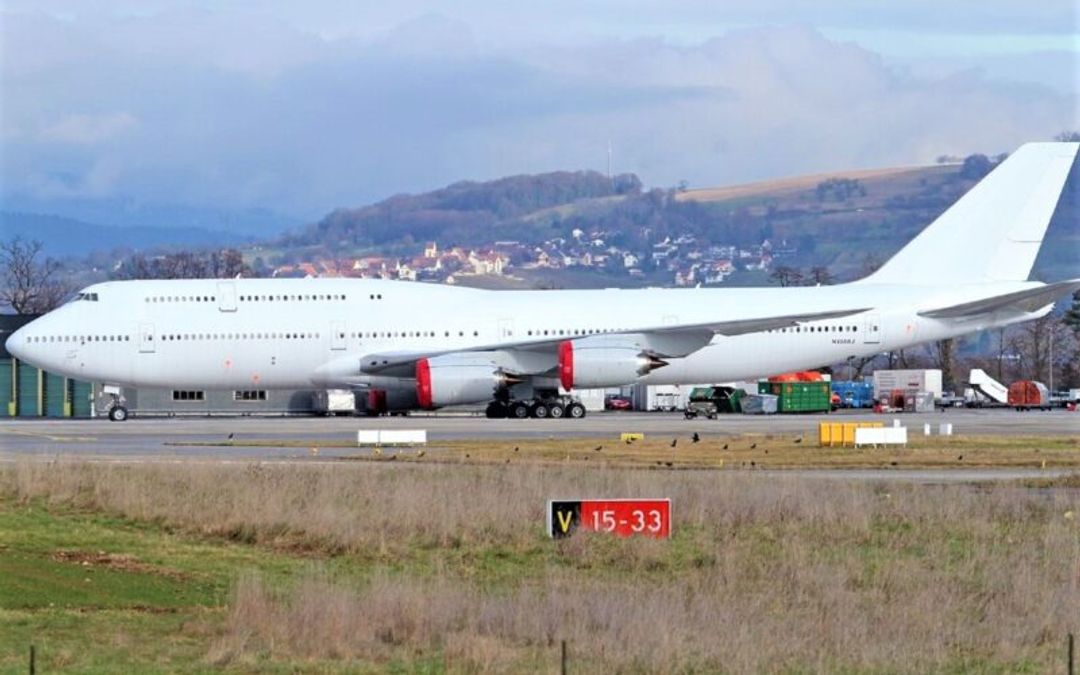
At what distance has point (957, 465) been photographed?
38.2 meters

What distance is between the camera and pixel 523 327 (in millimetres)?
62688

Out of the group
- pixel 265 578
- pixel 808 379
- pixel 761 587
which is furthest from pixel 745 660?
pixel 808 379

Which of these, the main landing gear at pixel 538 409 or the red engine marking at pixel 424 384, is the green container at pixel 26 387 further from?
the red engine marking at pixel 424 384

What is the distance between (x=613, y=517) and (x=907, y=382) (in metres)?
67.2

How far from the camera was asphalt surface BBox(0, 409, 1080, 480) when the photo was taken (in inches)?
1646

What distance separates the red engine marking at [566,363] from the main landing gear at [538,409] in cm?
162

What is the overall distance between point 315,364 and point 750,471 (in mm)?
28622

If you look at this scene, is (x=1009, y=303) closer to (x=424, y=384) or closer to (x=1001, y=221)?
(x=1001, y=221)

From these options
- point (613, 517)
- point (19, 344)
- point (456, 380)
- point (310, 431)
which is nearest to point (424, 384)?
point (456, 380)

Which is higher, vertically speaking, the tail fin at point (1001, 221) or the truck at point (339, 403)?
the tail fin at point (1001, 221)

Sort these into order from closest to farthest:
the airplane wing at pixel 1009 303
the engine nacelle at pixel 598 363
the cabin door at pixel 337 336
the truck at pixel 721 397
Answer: the airplane wing at pixel 1009 303 < the engine nacelle at pixel 598 363 < the cabin door at pixel 337 336 < the truck at pixel 721 397

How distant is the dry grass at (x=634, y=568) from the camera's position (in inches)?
675

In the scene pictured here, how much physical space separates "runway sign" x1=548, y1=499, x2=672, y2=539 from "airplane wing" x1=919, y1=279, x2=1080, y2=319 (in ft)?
116

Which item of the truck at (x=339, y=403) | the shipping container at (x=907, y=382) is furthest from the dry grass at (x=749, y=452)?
the shipping container at (x=907, y=382)
